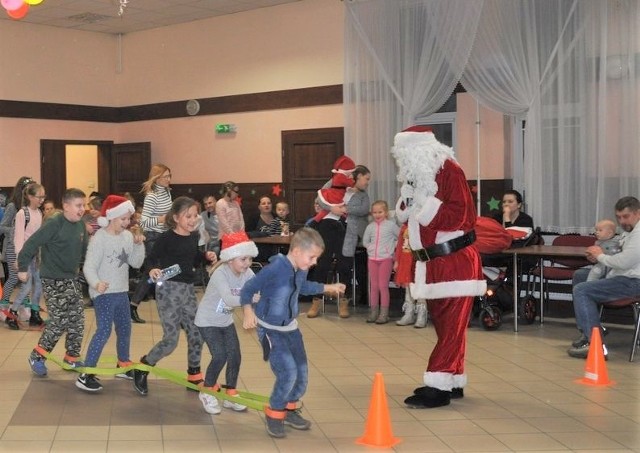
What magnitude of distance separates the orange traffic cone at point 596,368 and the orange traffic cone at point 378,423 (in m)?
2.07

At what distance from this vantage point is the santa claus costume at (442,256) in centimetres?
530

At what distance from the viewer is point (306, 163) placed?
1180cm

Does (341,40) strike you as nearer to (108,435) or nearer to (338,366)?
(338,366)

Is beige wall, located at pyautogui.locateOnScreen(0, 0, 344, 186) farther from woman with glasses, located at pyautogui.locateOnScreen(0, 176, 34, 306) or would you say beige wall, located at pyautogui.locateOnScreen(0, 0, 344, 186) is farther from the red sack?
woman with glasses, located at pyautogui.locateOnScreen(0, 176, 34, 306)

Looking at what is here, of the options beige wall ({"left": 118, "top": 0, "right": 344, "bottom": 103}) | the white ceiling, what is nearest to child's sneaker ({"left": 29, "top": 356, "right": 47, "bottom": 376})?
beige wall ({"left": 118, "top": 0, "right": 344, "bottom": 103})

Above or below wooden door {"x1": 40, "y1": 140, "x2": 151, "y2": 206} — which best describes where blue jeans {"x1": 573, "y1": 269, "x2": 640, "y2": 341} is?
below

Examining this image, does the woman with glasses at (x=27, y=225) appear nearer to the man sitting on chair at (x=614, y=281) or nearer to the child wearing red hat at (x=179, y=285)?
the child wearing red hat at (x=179, y=285)

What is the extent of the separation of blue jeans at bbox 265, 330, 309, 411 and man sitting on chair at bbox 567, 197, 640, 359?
310 cm

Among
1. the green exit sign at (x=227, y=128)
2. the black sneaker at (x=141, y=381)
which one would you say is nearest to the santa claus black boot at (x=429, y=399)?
the black sneaker at (x=141, y=381)

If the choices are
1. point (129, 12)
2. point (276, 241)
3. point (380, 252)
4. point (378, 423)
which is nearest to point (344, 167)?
point (380, 252)

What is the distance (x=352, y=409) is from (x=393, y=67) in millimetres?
5948

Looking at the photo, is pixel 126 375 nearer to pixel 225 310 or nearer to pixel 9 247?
pixel 225 310

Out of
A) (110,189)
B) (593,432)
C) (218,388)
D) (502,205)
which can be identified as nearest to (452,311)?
(593,432)

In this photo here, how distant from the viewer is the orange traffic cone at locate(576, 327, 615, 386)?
595cm
